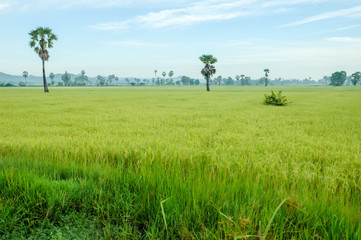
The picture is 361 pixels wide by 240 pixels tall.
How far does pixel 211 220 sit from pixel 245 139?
4.25 meters

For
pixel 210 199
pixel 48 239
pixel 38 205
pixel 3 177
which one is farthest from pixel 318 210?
pixel 3 177

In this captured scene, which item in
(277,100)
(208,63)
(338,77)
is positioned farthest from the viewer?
(338,77)

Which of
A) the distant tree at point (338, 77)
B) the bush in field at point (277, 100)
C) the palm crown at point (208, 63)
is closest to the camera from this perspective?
the bush in field at point (277, 100)

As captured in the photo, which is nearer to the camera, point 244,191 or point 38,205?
point 38,205

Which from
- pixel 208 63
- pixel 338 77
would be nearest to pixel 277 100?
pixel 208 63

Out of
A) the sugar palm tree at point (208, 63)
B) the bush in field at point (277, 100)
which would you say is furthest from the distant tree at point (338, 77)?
the bush in field at point (277, 100)

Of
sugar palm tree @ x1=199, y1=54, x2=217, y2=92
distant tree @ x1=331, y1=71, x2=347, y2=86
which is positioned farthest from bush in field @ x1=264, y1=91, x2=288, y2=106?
distant tree @ x1=331, y1=71, x2=347, y2=86

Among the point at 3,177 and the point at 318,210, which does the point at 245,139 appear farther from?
the point at 3,177

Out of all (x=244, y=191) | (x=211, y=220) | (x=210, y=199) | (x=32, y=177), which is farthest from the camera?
(x=32, y=177)

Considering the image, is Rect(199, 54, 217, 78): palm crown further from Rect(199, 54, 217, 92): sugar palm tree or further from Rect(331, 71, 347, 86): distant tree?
Rect(331, 71, 347, 86): distant tree

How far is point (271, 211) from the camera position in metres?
1.88

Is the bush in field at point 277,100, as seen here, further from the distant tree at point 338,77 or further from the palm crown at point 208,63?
the distant tree at point 338,77

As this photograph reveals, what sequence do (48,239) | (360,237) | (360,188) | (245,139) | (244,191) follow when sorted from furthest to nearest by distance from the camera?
(245,139)
(360,188)
(244,191)
(48,239)
(360,237)

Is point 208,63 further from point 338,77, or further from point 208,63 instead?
point 338,77
